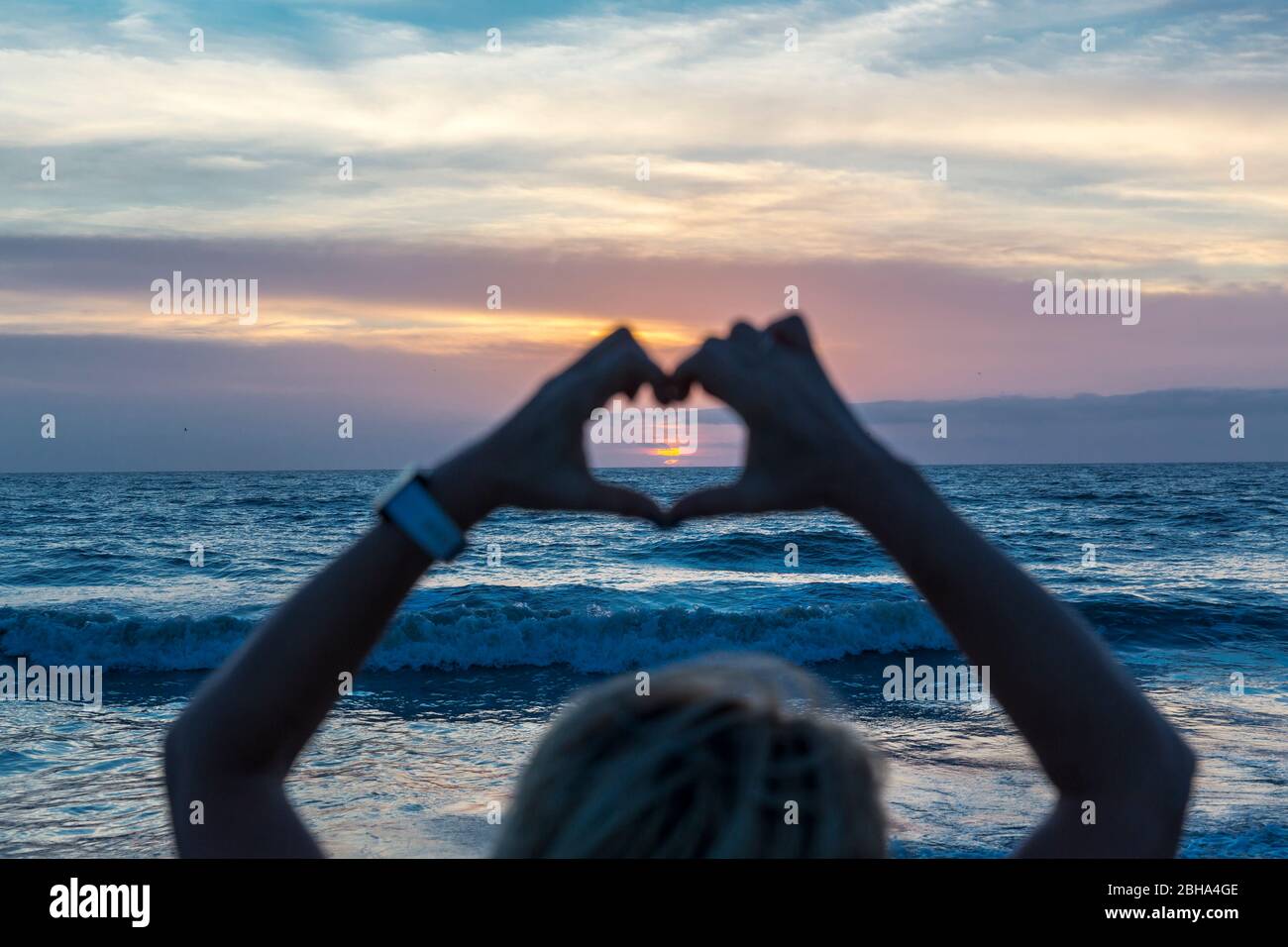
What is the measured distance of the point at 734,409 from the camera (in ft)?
3.84

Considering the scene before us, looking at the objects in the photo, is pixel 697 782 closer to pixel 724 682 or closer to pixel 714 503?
pixel 724 682

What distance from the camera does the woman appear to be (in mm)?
1005

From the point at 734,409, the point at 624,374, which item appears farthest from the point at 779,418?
the point at 624,374

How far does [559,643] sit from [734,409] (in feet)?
52.0

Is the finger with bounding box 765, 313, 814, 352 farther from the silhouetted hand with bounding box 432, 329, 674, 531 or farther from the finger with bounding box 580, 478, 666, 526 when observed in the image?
the finger with bounding box 580, 478, 666, 526

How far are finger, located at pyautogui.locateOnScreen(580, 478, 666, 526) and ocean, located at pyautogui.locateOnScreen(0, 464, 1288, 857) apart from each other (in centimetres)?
46

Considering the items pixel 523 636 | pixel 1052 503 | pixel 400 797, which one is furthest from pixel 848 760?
pixel 1052 503

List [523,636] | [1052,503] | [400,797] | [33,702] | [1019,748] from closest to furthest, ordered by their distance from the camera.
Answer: [400,797], [1019,748], [33,702], [523,636], [1052,503]

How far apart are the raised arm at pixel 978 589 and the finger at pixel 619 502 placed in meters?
0.10

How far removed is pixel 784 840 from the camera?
963mm
